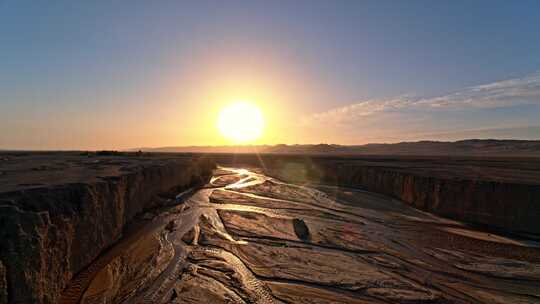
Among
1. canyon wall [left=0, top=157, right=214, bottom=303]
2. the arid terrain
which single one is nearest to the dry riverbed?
the arid terrain

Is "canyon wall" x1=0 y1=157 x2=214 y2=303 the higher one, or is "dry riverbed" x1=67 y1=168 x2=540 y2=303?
"canyon wall" x1=0 y1=157 x2=214 y2=303

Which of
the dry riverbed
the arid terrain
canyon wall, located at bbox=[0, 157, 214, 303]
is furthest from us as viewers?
the dry riverbed

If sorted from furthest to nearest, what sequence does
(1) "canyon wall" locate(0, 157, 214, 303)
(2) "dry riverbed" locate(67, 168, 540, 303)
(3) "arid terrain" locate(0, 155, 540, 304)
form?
(2) "dry riverbed" locate(67, 168, 540, 303), (3) "arid terrain" locate(0, 155, 540, 304), (1) "canyon wall" locate(0, 157, 214, 303)

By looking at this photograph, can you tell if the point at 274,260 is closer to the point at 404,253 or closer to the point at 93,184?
the point at 404,253

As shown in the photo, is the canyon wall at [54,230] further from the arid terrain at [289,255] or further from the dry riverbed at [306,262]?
the dry riverbed at [306,262]

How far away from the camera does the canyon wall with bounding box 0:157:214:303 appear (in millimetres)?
6430

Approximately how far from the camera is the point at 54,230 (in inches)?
311

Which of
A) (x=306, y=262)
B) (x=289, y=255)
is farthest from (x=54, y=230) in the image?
(x=306, y=262)

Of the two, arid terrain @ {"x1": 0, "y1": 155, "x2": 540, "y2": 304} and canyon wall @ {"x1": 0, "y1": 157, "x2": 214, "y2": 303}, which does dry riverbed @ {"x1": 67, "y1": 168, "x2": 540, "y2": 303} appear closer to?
arid terrain @ {"x1": 0, "y1": 155, "x2": 540, "y2": 304}

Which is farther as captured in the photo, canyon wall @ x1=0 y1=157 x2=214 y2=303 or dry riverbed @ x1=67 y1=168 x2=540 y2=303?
dry riverbed @ x1=67 y1=168 x2=540 y2=303

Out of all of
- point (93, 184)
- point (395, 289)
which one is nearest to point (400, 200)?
point (395, 289)

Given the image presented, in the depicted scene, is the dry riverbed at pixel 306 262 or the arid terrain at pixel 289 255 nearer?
the arid terrain at pixel 289 255

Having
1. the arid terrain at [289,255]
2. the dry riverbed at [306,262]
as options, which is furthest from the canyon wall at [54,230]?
the dry riverbed at [306,262]

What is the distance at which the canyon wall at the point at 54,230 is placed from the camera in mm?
6430
